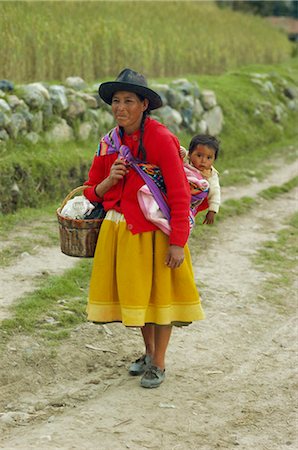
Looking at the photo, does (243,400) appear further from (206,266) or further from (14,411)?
(206,266)

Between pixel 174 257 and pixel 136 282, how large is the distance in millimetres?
234

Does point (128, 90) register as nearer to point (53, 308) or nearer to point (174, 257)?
point (174, 257)

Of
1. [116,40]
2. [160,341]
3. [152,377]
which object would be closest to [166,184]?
[160,341]

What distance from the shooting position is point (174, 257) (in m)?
4.20

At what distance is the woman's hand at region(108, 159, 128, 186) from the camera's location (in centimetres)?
418

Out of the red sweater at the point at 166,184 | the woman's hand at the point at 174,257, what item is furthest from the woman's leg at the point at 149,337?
the red sweater at the point at 166,184

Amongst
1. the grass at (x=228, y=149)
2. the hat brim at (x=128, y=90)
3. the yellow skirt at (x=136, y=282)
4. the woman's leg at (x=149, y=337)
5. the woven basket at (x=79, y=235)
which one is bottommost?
the grass at (x=228, y=149)

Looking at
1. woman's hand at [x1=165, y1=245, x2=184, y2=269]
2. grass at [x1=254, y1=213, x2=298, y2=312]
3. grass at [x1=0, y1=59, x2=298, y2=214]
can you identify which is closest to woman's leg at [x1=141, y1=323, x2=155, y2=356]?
woman's hand at [x1=165, y1=245, x2=184, y2=269]

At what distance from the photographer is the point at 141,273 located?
425 centimetres

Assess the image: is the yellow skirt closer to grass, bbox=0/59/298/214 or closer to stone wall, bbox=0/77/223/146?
grass, bbox=0/59/298/214

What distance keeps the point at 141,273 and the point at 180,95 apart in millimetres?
7843

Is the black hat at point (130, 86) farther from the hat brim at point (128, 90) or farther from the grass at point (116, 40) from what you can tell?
the grass at point (116, 40)

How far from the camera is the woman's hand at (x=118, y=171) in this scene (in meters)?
4.18

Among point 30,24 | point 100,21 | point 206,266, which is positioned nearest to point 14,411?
point 206,266
